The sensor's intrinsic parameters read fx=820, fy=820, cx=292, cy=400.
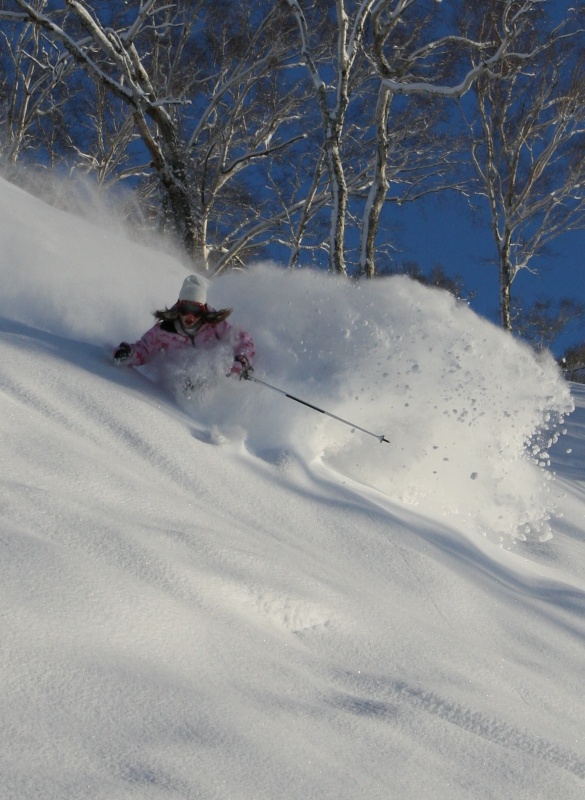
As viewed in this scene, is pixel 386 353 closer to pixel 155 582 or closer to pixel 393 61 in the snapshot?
pixel 155 582

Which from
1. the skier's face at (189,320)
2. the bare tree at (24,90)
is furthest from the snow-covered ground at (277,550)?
the bare tree at (24,90)

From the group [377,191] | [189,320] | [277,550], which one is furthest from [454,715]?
[377,191]

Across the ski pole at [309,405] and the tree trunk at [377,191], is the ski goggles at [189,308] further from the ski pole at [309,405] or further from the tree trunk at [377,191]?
the tree trunk at [377,191]

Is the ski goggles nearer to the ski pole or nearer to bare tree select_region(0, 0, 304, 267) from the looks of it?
the ski pole

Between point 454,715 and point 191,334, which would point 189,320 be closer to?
point 191,334

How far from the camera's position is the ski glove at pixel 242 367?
4.53 meters

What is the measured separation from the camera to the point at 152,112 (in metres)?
8.78

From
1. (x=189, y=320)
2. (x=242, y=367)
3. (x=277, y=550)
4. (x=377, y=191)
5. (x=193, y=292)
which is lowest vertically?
(x=277, y=550)

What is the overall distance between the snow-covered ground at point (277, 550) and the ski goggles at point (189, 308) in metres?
0.30

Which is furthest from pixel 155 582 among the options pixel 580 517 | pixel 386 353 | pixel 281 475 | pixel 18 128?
pixel 18 128

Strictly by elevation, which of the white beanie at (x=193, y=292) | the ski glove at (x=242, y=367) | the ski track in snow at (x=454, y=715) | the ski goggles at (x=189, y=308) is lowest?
the ski track in snow at (x=454, y=715)

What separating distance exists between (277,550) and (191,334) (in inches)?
81.2

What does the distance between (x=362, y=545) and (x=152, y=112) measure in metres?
6.83

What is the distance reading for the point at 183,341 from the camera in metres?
4.65
